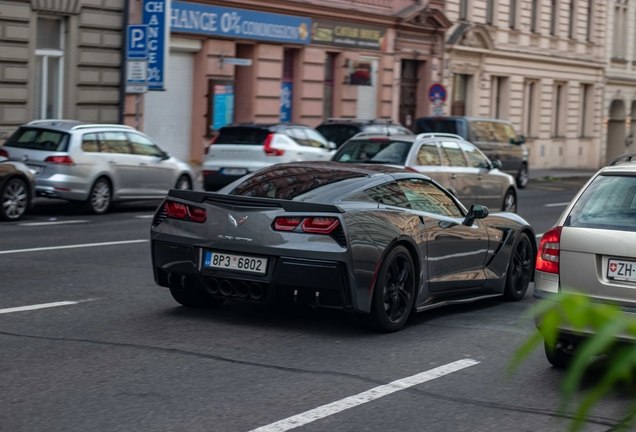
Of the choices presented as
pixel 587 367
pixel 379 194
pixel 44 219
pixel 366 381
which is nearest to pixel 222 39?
pixel 44 219

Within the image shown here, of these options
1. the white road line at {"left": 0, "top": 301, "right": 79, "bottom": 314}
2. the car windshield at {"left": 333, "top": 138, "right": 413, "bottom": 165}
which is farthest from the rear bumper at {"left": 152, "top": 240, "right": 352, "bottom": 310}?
the car windshield at {"left": 333, "top": 138, "right": 413, "bottom": 165}

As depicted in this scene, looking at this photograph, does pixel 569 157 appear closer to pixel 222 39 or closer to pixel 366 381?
pixel 222 39

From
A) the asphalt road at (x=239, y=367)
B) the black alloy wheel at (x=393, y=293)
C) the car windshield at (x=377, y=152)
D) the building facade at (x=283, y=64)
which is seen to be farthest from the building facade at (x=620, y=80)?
the black alloy wheel at (x=393, y=293)

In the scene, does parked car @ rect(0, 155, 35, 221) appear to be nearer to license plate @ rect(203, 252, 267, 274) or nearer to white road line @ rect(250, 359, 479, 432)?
license plate @ rect(203, 252, 267, 274)

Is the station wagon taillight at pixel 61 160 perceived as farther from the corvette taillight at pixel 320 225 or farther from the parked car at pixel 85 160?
the corvette taillight at pixel 320 225

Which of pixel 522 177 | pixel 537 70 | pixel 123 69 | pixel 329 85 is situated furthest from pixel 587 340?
pixel 537 70

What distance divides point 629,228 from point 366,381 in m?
1.70

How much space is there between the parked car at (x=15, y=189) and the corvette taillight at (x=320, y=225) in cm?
949

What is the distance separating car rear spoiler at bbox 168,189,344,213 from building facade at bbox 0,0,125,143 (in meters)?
15.2

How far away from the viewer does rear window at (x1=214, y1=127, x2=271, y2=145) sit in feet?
71.6

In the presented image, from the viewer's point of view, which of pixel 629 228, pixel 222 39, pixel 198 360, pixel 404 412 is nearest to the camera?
pixel 404 412

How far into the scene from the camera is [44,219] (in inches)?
643

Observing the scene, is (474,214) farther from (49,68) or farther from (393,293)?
(49,68)

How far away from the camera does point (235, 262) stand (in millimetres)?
7262
